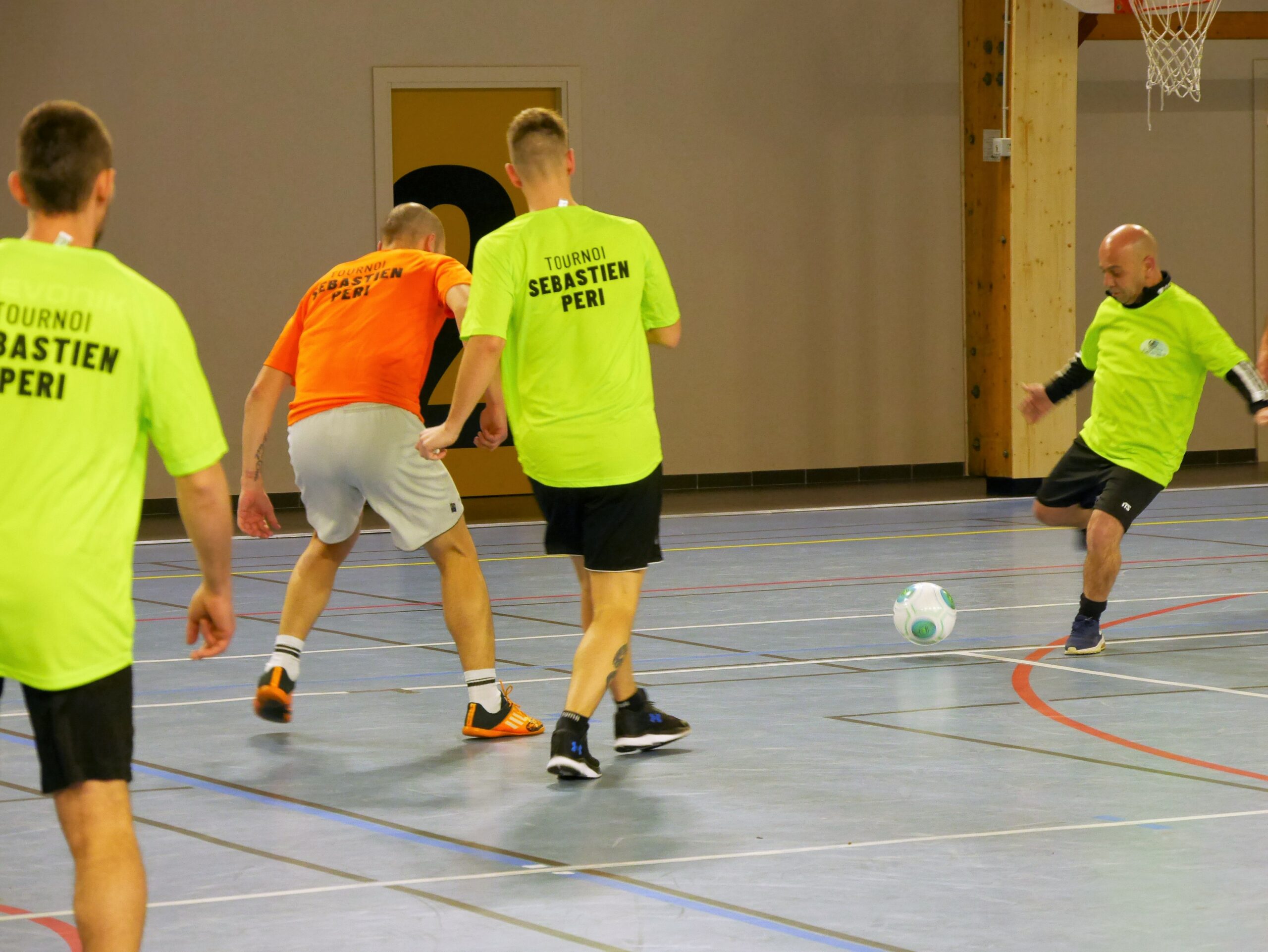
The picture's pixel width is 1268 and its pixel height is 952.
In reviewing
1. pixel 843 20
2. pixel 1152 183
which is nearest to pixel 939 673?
pixel 843 20

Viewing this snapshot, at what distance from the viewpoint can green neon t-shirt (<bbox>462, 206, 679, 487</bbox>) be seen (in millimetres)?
5504

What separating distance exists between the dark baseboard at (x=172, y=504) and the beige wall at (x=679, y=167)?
17 centimetres

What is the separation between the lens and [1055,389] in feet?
27.4

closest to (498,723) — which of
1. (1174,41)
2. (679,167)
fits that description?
(679,167)

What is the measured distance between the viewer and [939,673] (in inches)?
285

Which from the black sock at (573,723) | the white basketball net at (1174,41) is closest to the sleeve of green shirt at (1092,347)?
the black sock at (573,723)

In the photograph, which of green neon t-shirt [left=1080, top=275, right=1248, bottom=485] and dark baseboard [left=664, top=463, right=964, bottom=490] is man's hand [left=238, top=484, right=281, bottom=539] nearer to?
green neon t-shirt [left=1080, top=275, right=1248, bottom=485]

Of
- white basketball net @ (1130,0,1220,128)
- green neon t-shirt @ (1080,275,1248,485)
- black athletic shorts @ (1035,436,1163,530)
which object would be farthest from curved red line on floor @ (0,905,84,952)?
white basketball net @ (1130,0,1220,128)

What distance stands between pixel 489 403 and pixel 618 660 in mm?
1023

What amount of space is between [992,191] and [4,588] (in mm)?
13971

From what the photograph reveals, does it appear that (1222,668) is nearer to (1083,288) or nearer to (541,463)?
(541,463)

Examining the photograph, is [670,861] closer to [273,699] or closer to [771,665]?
[273,699]

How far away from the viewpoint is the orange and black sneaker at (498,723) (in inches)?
243

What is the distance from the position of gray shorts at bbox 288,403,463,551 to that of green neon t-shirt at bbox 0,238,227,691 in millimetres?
3069
